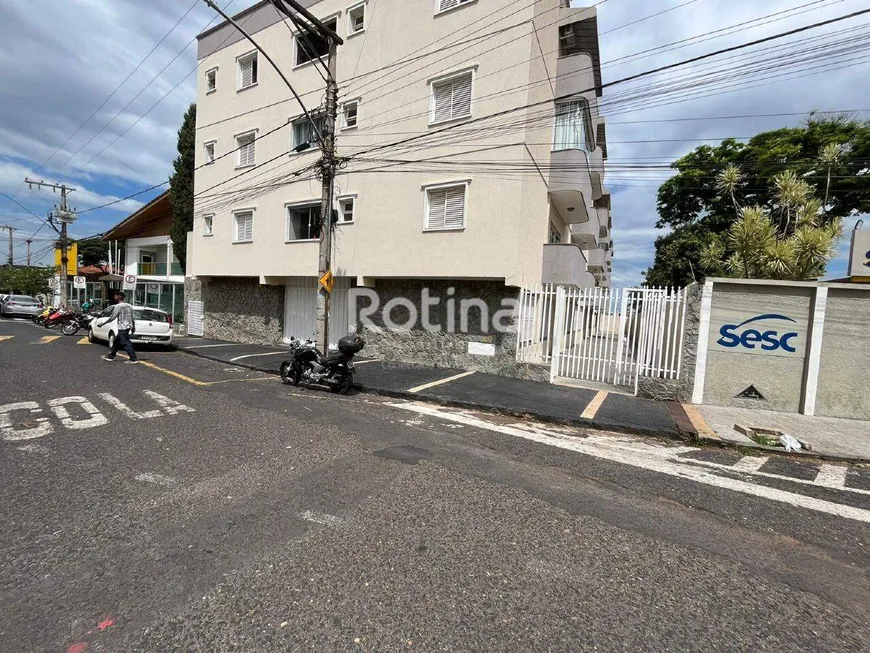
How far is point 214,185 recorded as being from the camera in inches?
643

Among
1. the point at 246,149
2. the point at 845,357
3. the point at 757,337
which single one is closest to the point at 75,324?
the point at 246,149

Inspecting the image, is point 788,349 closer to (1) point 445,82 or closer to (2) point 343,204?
(1) point 445,82

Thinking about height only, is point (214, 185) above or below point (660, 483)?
above

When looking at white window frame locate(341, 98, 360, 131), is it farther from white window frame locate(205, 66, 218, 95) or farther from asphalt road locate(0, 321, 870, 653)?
asphalt road locate(0, 321, 870, 653)

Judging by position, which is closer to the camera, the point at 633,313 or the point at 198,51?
the point at 633,313

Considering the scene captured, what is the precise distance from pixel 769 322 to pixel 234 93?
59.7 feet

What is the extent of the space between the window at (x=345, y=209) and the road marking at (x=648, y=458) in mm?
7377

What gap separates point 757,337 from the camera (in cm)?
761

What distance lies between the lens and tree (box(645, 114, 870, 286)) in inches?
675

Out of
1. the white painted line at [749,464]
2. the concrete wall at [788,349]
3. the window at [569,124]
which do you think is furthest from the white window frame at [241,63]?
the white painted line at [749,464]

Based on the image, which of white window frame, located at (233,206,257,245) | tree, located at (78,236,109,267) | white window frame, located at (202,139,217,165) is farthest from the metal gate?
tree, located at (78,236,109,267)

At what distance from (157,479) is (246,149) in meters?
14.8

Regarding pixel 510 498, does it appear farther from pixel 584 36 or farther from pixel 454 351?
pixel 584 36

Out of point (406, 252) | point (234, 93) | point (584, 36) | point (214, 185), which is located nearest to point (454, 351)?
point (406, 252)
